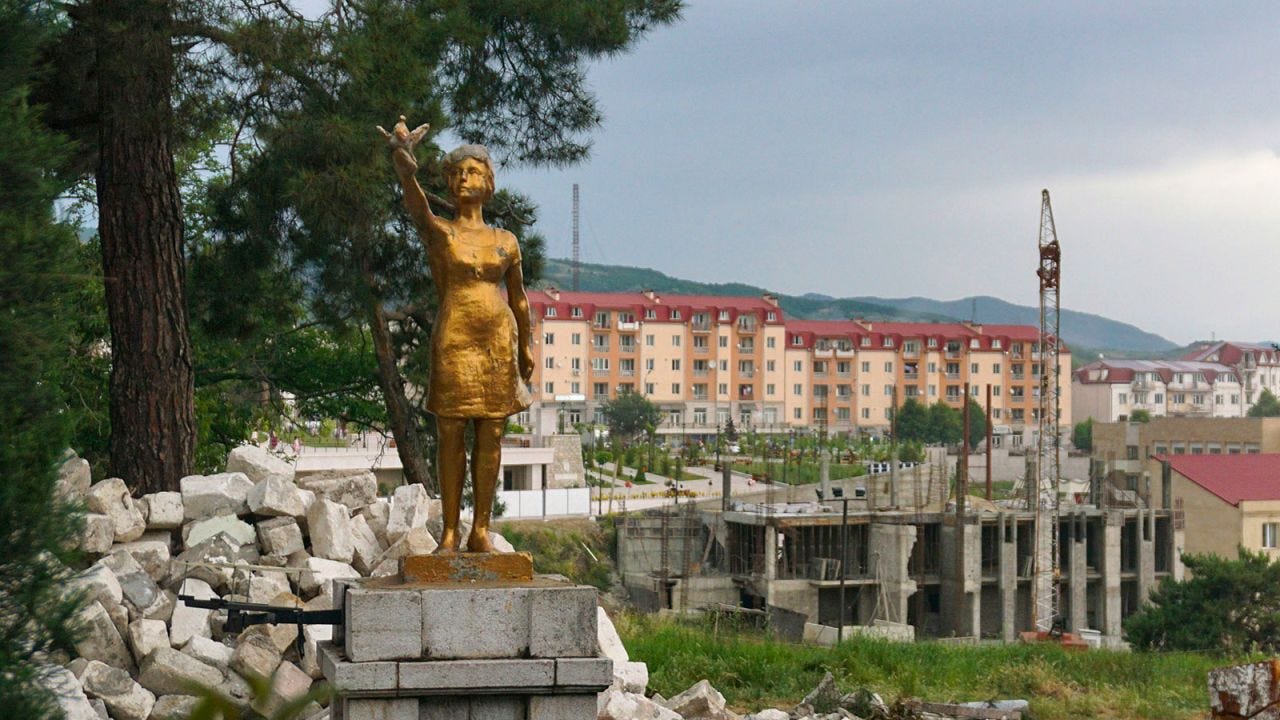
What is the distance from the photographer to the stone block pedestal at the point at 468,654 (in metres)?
6.01

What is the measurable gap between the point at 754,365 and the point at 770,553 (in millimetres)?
48837

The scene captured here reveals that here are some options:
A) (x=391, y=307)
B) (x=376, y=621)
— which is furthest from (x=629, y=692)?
(x=391, y=307)

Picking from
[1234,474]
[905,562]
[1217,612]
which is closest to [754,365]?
[1234,474]

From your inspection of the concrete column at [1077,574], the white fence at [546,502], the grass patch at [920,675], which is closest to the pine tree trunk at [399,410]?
the grass patch at [920,675]

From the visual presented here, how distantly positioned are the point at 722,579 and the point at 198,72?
106ft

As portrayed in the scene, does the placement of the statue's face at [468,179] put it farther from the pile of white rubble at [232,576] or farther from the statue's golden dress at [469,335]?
the pile of white rubble at [232,576]

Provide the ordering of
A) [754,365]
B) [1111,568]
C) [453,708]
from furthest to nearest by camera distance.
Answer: [754,365] < [1111,568] < [453,708]

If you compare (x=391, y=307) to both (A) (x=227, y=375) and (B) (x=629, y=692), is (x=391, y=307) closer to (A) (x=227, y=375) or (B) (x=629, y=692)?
(A) (x=227, y=375)

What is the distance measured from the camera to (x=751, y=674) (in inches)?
430

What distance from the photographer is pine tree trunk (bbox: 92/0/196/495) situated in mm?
12102

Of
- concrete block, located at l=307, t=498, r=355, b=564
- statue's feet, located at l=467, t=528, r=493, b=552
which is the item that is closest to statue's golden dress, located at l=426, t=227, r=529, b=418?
statue's feet, located at l=467, t=528, r=493, b=552

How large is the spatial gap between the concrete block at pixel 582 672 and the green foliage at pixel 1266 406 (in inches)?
4917

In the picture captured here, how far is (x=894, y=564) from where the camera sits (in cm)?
4406

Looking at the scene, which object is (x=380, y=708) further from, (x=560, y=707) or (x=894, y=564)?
(x=894, y=564)
